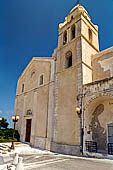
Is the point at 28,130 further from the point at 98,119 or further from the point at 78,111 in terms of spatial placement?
the point at 98,119

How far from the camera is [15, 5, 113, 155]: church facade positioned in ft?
30.0

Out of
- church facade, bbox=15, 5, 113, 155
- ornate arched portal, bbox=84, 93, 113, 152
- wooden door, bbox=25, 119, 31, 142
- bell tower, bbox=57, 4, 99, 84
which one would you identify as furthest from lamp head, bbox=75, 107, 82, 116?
wooden door, bbox=25, 119, 31, 142

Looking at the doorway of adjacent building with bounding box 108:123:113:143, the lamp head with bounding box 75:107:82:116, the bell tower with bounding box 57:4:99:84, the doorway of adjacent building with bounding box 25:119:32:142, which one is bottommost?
the doorway of adjacent building with bounding box 25:119:32:142

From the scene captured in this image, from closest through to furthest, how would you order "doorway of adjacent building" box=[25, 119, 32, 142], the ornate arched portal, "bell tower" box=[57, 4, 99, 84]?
the ornate arched portal → "bell tower" box=[57, 4, 99, 84] → "doorway of adjacent building" box=[25, 119, 32, 142]

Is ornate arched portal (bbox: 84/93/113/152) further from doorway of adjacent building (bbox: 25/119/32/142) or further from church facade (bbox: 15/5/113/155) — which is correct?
doorway of adjacent building (bbox: 25/119/32/142)

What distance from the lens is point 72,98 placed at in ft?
34.1

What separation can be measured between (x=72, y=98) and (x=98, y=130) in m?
3.05

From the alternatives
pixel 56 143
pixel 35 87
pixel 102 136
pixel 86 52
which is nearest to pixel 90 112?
pixel 102 136

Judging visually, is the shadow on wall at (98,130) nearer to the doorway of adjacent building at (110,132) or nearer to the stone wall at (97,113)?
the stone wall at (97,113)

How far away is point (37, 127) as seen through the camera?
12.9 metres

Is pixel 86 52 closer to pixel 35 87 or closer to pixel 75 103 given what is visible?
pixel 75 103

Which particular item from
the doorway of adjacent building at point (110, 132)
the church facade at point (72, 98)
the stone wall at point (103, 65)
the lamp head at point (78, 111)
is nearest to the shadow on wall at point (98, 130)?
the church facade at point (72, 98)

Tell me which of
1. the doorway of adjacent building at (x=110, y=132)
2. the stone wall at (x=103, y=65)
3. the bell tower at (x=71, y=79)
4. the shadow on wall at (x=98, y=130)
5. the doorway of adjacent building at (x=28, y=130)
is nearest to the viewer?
the doorway of adjacent building at (x=110, y=132)

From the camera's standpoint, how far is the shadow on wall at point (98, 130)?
923 cm
